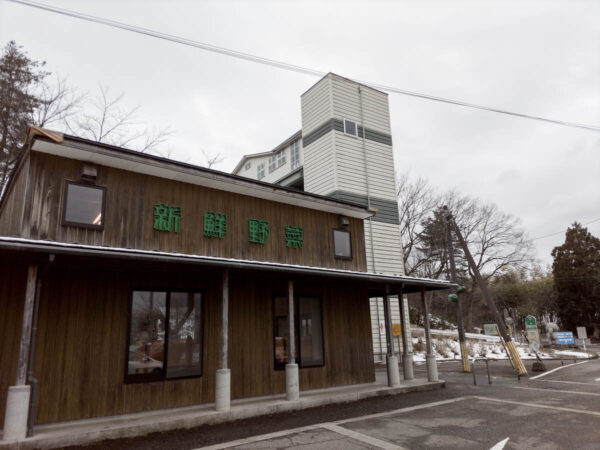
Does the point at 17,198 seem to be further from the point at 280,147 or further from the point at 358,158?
the point at 280,147

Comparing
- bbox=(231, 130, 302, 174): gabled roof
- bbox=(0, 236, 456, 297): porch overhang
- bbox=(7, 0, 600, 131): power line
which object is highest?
bbox=(231, 130, 302, 174): gabled roof

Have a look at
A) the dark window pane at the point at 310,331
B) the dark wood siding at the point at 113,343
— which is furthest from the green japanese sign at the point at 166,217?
the dark window pane at the point at 310,331

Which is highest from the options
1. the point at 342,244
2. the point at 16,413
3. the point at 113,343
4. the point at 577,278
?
the point at 577,278

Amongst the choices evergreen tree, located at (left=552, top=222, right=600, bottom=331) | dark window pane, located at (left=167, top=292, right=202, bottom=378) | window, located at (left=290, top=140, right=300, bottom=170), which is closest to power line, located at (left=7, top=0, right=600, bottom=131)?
dark window pane, located at (left=167, top=292, right=202, bottom=378)

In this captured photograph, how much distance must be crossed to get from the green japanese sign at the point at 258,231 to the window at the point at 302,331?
1670mm

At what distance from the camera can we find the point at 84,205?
319 inches

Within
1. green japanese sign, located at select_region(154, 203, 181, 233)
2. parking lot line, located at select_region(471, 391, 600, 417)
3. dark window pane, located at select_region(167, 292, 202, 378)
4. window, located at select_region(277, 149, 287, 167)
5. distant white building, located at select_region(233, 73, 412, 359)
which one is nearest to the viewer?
parking lot line, located at select_region(471, 391, 600, 417)

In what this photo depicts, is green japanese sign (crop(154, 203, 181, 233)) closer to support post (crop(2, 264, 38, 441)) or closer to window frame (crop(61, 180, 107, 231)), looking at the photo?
window frame (crop(61, 180, 107, 231))

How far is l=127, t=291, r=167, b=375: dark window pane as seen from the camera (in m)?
8.09

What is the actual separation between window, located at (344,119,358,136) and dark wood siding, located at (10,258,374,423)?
34.4 feet

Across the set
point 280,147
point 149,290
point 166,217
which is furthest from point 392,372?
point 280,147

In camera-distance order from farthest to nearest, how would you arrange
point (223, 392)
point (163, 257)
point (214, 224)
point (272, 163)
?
point (272, 163) → point (214, 224) → point (223, 392) → point (163, 257)

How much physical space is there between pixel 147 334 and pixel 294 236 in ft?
15.9

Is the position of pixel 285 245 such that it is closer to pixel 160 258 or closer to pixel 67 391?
pixel 160 258
